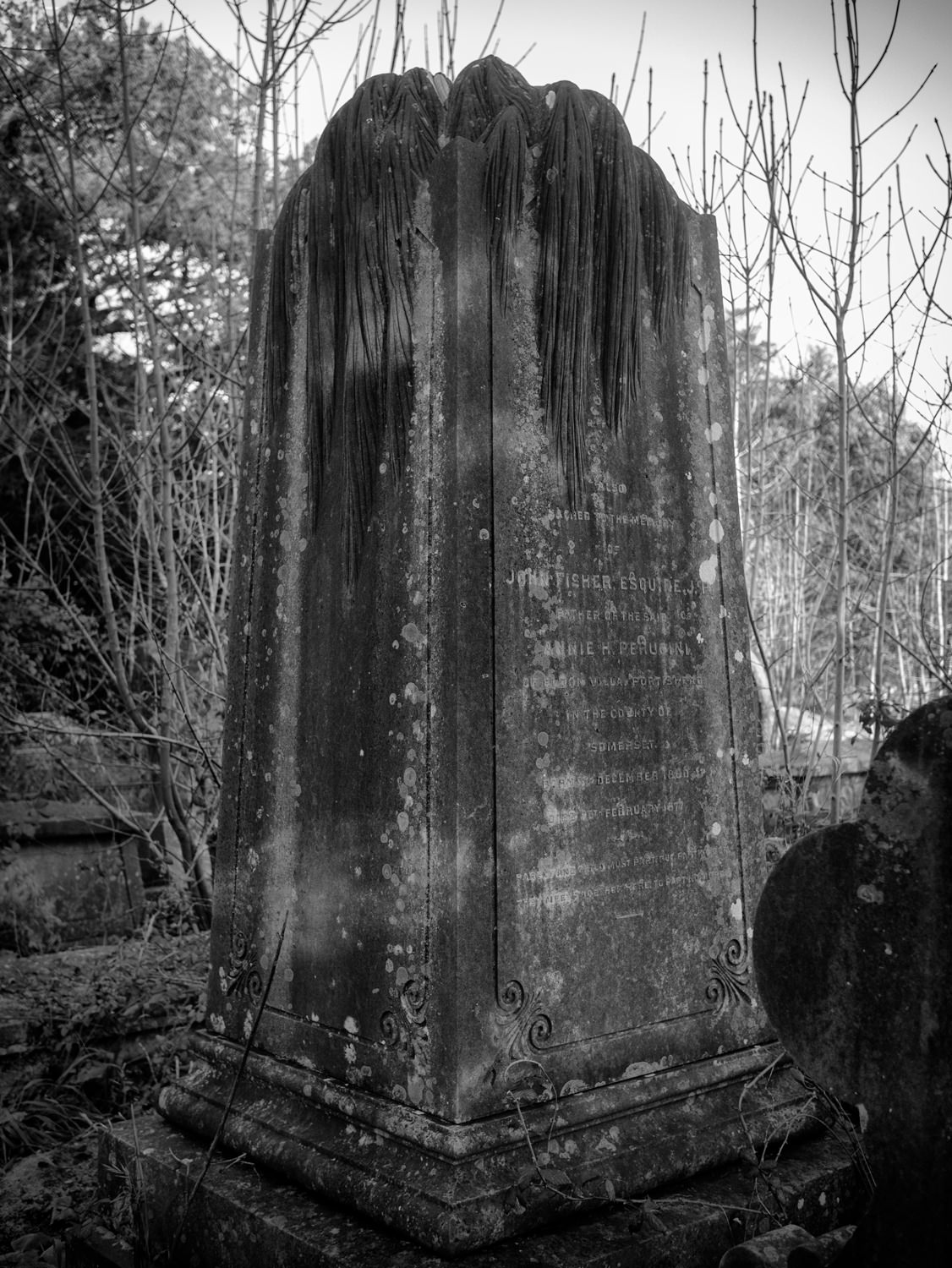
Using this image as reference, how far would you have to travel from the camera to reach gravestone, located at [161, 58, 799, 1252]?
2742 millimetres

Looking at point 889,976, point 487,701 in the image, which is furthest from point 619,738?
point 889,976

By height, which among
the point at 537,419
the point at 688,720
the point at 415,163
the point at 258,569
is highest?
the point at 415,163

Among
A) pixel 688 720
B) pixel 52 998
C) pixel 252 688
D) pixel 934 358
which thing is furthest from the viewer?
pixel 934 358

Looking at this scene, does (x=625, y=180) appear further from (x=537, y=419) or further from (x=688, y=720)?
(x=688, y=720)

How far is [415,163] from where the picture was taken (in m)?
3.13

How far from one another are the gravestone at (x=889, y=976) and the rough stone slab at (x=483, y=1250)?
0.88m

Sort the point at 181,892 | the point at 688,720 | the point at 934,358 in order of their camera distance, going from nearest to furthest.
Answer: the point at 688,720 < the point at 934,358 < the point at 181,892

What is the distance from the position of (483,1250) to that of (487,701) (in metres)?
1.25

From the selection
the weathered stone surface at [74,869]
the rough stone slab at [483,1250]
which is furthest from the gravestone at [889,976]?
the weathered stone surface at [74,869]

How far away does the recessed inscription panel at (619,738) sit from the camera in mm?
2842

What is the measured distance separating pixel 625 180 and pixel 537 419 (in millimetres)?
851

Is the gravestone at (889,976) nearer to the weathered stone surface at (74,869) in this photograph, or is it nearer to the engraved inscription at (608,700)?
the engraved inscription at (608,700)

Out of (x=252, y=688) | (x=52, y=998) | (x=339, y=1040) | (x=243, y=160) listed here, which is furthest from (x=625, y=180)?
(x=243, y=160)

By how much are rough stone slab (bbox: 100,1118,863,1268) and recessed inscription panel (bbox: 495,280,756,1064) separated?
16.5 inches
